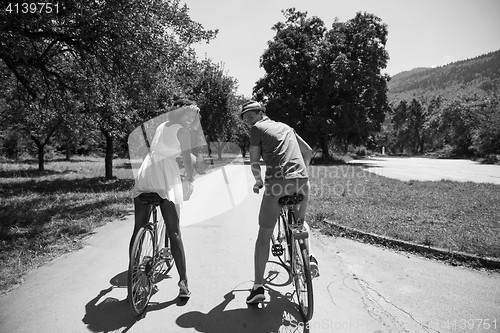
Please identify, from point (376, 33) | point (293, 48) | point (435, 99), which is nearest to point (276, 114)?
point (293, 48)

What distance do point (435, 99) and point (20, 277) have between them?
99522mm

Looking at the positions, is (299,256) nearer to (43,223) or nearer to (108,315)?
(108,315)

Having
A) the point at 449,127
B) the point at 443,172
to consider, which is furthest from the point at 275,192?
the point at 449,127

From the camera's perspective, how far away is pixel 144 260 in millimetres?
3189

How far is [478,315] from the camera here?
3.08 m

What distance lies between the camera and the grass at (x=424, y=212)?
16.9 feet

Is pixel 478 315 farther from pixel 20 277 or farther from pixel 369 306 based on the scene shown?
pixel 20 277

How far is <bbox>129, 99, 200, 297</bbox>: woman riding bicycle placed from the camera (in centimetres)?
323

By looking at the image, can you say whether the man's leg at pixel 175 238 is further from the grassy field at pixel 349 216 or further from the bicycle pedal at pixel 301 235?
the grassy field at pixel 349 216

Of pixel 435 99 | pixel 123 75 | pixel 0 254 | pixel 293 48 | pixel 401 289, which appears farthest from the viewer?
pixel 435 99

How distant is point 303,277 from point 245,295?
2.66 feet

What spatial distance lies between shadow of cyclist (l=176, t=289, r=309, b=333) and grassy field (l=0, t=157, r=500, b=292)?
249cm

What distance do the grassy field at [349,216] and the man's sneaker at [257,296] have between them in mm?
2925

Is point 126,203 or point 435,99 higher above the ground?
point 435,99
